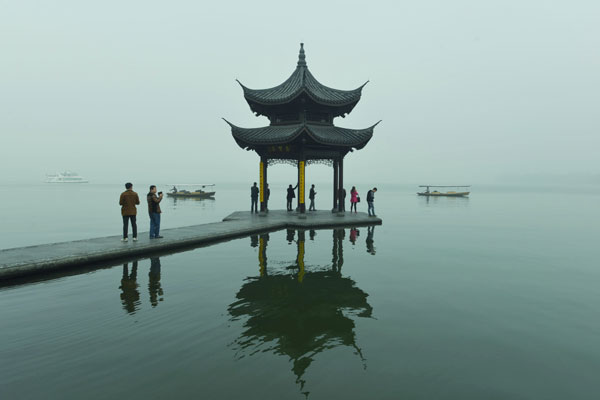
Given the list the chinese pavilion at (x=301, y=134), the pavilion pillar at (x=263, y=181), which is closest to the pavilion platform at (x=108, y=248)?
the pavilion pillar at (x=263, y=181)

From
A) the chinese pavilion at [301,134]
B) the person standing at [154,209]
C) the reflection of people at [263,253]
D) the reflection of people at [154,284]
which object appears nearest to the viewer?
the reflection of people at [154,284]

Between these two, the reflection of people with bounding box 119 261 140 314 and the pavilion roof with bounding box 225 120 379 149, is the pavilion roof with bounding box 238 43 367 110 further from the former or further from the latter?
the reflection of people with bounding box 119 261 140 314

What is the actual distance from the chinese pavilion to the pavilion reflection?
1045cm

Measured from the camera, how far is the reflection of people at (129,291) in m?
6.59

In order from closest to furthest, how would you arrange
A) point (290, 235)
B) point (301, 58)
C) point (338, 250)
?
point (338, 250) < point (290, 235) < point (301, 58)

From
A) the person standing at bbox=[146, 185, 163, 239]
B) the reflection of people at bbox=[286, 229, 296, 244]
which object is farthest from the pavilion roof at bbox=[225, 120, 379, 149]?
the person standing at bbox=[146, 185, 163, 239]

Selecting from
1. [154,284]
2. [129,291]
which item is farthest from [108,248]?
[129,291]

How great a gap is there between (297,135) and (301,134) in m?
0.30

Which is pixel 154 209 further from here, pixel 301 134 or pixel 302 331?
pixel 301 134

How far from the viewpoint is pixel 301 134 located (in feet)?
60.5

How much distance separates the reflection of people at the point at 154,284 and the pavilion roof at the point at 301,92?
12.9m

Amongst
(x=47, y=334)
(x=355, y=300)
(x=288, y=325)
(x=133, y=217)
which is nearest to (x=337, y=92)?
(x=133, y=217)

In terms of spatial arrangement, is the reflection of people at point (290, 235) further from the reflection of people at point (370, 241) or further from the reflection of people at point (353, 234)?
the reflection of people at point (370, 241)

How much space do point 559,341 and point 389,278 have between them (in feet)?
13.8
